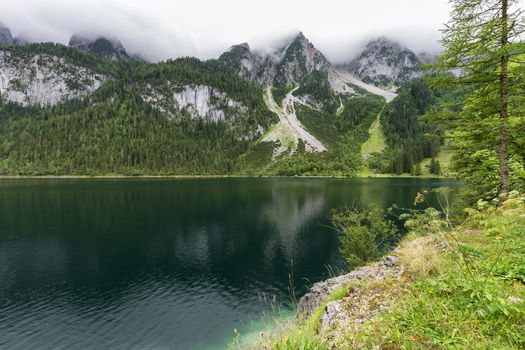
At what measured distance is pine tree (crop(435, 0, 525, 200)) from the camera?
47.0 ft

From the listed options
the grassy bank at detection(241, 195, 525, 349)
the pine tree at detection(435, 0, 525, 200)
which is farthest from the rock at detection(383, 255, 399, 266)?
the pine tree at detection(435, 0, 525, 200)

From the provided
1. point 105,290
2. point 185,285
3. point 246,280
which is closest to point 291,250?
point 246,280

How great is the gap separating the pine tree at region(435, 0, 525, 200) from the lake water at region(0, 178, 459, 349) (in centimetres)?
1780

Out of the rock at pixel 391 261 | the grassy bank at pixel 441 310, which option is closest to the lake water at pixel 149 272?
the rock at pixel 391 261

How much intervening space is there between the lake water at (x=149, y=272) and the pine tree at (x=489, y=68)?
1780cm

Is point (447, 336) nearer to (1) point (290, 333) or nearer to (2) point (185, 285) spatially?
(1) point (290, 333)

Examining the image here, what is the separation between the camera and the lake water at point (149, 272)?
2622 cm

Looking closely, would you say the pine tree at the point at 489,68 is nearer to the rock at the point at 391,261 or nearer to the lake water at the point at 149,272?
the rock at the point at 391,261

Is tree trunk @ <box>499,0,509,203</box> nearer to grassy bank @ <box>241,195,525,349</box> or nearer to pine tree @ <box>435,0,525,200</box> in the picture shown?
pine tree @ <box>435,0,525,200</box>

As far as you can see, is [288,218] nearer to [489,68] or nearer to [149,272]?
[149,272]

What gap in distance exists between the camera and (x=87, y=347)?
2386 cm

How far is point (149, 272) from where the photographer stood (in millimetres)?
39656

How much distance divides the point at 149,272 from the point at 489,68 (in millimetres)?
42589

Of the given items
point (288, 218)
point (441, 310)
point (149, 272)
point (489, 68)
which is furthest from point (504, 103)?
point (288, 218)
